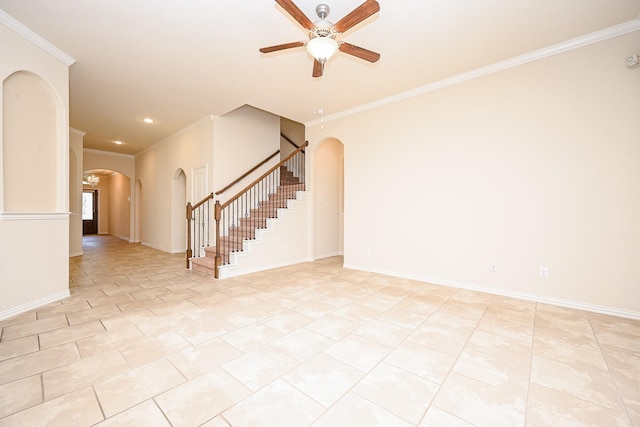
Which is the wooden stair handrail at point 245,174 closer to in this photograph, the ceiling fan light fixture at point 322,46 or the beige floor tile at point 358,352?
the ceiling fan light fixture at point 322,46

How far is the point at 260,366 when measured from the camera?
1.99 metres

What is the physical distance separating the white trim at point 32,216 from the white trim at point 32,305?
976mm

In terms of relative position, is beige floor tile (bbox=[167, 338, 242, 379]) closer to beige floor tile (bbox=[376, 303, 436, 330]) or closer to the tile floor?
the tile floor

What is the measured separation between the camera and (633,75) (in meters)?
2.89

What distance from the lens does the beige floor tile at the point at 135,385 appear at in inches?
62.4


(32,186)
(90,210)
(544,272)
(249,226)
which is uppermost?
(32,186)

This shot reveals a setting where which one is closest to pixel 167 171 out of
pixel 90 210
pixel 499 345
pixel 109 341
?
pixel 109 341

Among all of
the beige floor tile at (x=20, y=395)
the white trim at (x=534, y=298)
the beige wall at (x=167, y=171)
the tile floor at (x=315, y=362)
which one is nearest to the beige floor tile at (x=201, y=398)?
the tile floor at (x=315, y=362)

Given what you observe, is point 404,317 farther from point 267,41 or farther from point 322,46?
point 267,41

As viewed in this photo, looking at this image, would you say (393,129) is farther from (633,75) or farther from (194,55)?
(194,55)

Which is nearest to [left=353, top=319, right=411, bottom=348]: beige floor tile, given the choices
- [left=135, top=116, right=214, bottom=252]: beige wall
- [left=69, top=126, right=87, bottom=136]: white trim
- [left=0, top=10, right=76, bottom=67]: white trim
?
[left=135, top=116, right=214, bottom=252]: beige wall

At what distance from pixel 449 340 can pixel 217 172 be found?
524 centimetres

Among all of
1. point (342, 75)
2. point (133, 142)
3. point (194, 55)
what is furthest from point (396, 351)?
point (133, 142)

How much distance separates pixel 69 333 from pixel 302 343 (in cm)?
222
